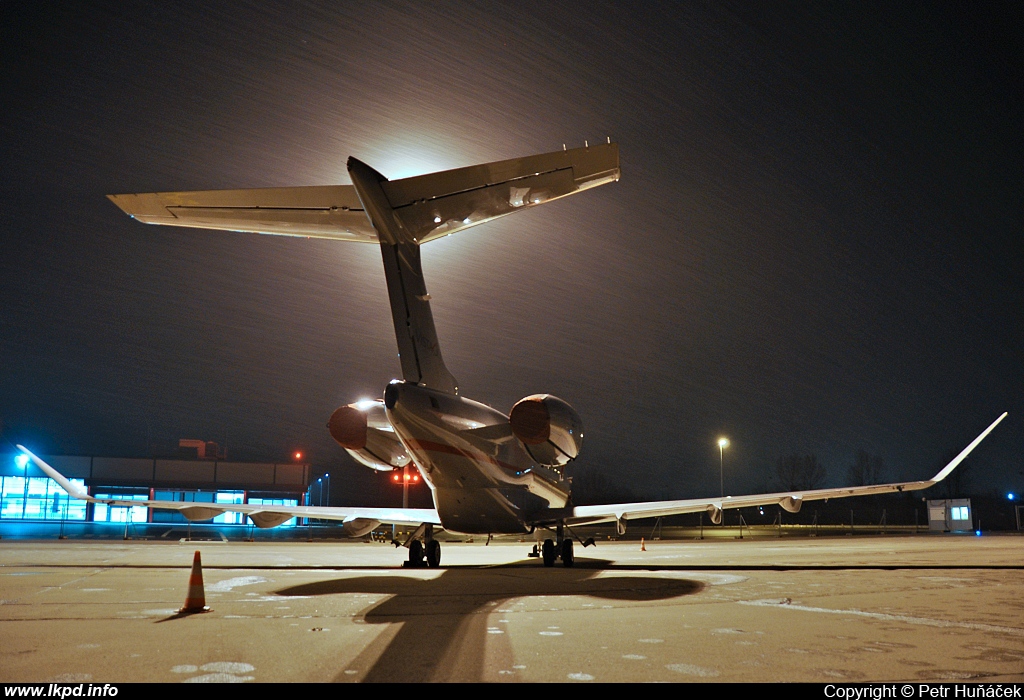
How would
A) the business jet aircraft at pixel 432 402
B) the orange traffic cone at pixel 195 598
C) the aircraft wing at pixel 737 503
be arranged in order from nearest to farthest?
the orange traffic cone at pixel 195 598 < the business jet aircraft at pixel 432 402 < the aircraft wing at pixel 737 503

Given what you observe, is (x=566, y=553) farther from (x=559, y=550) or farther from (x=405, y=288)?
(x=405, y=288)

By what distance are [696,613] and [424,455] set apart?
6.53m

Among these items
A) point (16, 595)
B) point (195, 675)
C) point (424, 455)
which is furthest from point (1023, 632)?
point (16, 595)

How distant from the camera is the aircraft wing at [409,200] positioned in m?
9.50

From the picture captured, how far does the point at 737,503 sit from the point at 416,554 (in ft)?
21.6

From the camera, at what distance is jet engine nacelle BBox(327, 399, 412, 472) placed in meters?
13.2

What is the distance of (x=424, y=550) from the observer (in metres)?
15.4

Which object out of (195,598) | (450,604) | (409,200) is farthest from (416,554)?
(195,598)

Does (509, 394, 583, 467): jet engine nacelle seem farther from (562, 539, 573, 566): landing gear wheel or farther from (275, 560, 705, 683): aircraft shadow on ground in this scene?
(562, 539, 573, 566): landing gear wheel

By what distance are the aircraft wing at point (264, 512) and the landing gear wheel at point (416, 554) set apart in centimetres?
45

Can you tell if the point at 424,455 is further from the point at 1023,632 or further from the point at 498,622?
the point at 1023,632

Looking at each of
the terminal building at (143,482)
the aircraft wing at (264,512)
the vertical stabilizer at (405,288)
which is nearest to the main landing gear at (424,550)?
the aircraft wing at (264,512)

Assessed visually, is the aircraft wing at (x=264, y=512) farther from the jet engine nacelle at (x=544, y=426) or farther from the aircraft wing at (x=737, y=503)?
the jet engine nacelle at (x=544, y=426)

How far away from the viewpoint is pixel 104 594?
903cm
